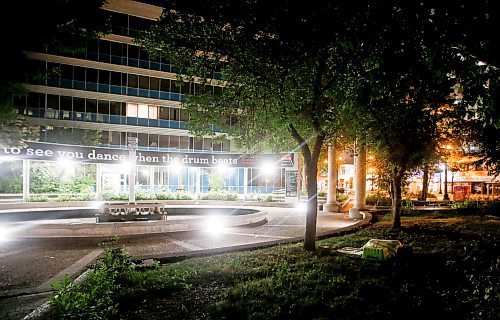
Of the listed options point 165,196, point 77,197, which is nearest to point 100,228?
point 77,197

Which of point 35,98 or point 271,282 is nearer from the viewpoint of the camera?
point 271,282

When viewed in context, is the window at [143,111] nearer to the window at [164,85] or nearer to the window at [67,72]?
the window at [164,85]

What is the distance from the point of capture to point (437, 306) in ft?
19.5

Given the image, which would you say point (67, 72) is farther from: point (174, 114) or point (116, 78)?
point (174, 114)

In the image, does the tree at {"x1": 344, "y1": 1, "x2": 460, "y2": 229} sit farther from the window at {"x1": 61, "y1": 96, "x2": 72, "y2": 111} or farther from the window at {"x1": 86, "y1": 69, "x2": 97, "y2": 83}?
the window at {"x1": 61, "y1": 96, "x2": 72, "y2": 111}

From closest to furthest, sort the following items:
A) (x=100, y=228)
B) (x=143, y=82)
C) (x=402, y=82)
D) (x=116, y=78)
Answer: (x=402, y=82)
(x=100, y=228)
(x=116, y=78)
(x=143, y=82)

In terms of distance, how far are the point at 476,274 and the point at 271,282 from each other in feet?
14.3

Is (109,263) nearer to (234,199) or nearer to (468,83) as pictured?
(468,83)

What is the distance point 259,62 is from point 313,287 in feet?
19.8

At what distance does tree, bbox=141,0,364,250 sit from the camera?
9062 mm

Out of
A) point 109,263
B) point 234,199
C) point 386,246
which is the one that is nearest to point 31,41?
point 109,263

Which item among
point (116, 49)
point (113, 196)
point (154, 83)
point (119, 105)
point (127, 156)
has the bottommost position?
point (113, 196)

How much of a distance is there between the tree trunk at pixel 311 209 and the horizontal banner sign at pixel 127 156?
1785 centimetres

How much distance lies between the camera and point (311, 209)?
36.5ft
